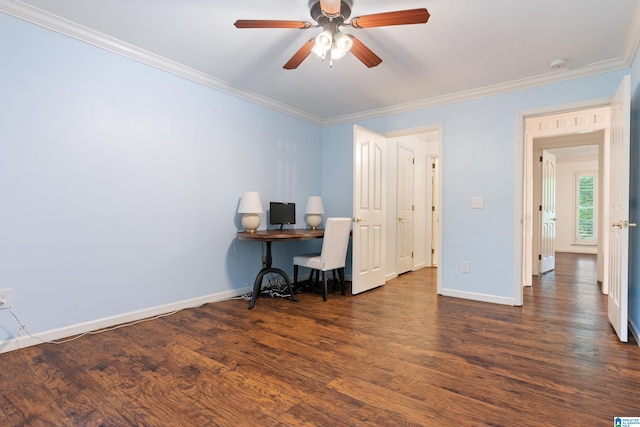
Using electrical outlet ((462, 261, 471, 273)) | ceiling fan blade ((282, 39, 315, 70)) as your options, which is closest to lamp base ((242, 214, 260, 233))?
ceiling fan blade ((282, 39, 315, 70))

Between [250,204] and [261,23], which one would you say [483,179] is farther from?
[261,23]

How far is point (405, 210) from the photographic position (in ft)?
17.1

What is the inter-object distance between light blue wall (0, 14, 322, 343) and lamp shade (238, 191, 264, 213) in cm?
18

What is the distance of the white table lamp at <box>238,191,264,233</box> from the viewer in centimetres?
348

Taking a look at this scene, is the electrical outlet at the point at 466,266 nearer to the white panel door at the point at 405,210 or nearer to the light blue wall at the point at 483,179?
the light blue wall at the point at 483,179

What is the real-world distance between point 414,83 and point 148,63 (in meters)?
2.59

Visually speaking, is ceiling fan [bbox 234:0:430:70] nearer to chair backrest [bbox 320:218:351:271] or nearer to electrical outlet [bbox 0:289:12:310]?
chair backrest [bbox 320:218:351:271]

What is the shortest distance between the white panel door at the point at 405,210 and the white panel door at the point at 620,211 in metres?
2.57

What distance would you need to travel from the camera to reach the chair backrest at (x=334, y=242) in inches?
138

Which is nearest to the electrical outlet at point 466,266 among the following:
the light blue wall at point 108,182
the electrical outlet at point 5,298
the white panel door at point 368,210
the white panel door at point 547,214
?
the white panel door at point 368,210

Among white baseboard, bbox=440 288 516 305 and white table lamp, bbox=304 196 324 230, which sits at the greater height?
white table lamp, bbox=304 196 324 230

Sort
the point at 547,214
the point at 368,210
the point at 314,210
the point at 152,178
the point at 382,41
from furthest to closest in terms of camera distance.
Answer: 1. the point at 547,214
2. the point at 314,210
3. the point at 368,210
4. the point at 152,178
5. the point at 382,41

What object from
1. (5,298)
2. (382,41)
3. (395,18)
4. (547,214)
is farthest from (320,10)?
(547,214)

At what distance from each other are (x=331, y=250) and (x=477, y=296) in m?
1.71
